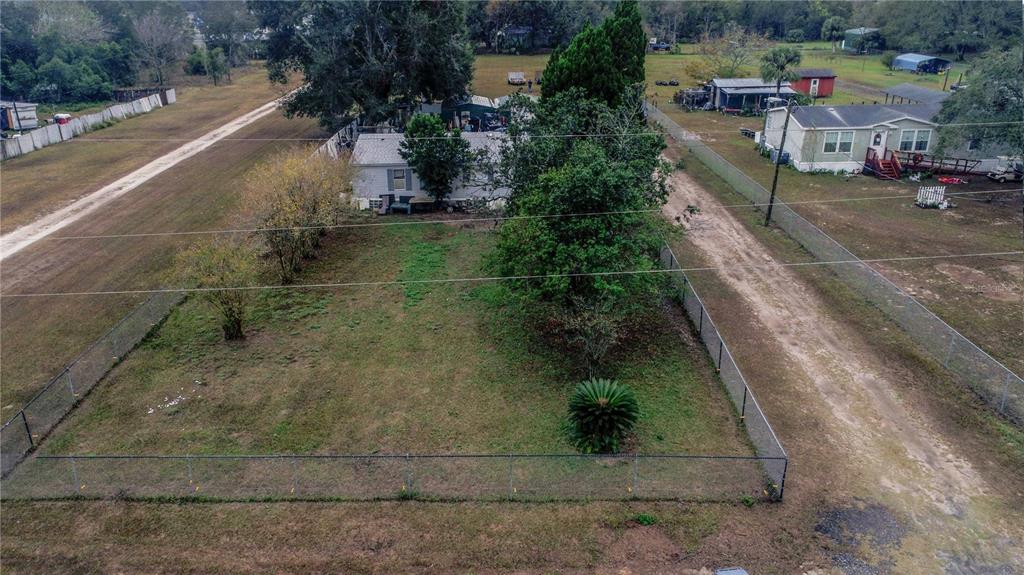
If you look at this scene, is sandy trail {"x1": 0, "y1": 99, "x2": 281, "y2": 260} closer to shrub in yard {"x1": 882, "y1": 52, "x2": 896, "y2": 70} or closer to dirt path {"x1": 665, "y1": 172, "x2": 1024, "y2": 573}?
dirt path {"x1": 665, "y1": 172, "x2": 1024, "y2": 573}

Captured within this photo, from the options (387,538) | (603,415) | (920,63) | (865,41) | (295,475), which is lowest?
(387,538)

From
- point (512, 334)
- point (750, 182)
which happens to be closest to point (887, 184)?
point (750, 182)

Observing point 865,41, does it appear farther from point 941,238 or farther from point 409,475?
point 409,475

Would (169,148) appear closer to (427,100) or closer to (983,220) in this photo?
(427,100)

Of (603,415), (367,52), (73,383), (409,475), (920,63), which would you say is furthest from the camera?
(920,63)

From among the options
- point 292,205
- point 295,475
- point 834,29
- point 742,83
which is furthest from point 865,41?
point 295,475
